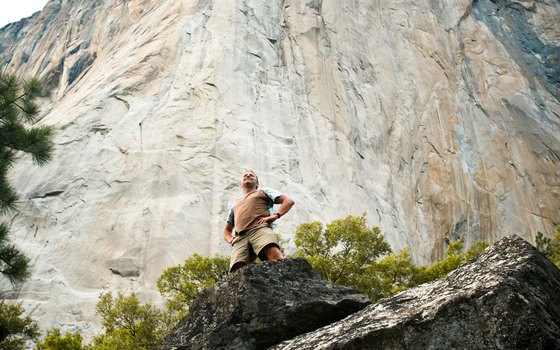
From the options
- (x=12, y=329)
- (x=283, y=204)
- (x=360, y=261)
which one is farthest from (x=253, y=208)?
(x=12, y=329)

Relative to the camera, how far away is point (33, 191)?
983 inches

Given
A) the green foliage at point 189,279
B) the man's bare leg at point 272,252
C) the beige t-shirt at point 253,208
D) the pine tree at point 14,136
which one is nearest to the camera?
the man's bare leg at point 272,252

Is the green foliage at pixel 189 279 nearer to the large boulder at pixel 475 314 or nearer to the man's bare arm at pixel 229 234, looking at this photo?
the man's bare arm at pixel 229 234

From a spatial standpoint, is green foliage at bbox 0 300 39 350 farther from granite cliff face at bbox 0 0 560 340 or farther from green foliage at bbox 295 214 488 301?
green foliage at bbox 295 214 488 301

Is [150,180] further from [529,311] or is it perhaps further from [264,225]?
[529,311]

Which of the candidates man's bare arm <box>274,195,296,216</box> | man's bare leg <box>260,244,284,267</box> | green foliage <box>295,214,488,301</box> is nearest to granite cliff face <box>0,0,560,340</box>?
green foliage <box>295,214,488,301</box>

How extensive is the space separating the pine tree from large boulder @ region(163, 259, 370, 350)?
8.06 metres

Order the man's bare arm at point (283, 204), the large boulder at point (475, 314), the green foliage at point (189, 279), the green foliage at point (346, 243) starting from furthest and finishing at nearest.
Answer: the green foliage at point (346, 243)
the green foliage at point (189, 279)
the man's bare arm at point (283, 204)
the large boulder at point (475, 314)

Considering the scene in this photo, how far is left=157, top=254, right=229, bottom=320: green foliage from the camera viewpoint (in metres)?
15.4

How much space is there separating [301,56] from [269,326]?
2709cm

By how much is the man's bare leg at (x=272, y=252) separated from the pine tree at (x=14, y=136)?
7.66 meters

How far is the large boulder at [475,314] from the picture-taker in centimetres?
508

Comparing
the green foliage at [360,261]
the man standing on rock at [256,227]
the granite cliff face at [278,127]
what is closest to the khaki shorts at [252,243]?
the man standing on rock at [256,227]

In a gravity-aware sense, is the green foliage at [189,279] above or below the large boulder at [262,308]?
below
